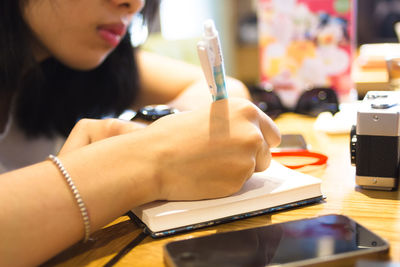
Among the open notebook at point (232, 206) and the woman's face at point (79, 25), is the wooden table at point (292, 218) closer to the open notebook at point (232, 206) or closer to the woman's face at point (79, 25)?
the open notebook at point (232, 206)

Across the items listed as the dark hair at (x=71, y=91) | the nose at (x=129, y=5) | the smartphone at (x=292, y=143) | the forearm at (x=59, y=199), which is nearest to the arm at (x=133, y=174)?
the forearm at (x=59, y=199)

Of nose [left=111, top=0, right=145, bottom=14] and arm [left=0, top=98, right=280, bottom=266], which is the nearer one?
arm [left=0, top=98, right=280, bottom=266]

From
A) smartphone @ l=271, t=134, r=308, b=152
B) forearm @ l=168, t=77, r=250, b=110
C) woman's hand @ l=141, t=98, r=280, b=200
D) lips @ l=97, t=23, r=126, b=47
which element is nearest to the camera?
woman's hand @ l=141, t=98, r=280, b=200

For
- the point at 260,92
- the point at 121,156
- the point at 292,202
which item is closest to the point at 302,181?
the point at 292,202

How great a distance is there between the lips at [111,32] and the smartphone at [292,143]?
37 centimetres

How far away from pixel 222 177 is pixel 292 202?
78 millimetres

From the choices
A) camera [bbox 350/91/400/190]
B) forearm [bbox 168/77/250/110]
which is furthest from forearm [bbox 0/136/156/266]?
forearm [bbox 168/77/250/110]

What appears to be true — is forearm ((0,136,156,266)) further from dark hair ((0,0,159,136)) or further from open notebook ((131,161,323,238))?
dark hair ((0,0,159,136))

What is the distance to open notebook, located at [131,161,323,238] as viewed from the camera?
40 cm

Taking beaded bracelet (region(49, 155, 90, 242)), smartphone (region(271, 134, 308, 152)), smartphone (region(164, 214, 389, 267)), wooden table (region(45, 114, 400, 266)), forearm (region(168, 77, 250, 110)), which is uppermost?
forearm (region(168, 77, 250, 110))

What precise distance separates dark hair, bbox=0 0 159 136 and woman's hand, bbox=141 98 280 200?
55 centimetres

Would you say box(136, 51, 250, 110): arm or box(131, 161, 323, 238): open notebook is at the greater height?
box(136, 51, 250, 110): arm

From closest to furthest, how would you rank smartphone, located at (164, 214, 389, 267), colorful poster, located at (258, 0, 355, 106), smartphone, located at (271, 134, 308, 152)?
smartphone, located at (164, 214, 389, 267)
smartphone, located at (271, 134, 308, 152)
colorful poster, located at (258, 0, 355, 106)

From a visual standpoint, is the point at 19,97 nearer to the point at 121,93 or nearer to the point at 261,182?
the point at 121,93
